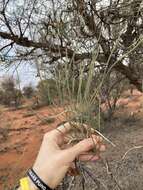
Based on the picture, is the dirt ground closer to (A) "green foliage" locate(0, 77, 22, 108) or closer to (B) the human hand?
(B) the human hand

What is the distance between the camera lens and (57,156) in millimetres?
2172

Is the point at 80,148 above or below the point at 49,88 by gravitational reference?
below

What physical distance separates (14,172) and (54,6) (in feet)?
12.0

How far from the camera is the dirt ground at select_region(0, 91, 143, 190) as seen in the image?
6.21m

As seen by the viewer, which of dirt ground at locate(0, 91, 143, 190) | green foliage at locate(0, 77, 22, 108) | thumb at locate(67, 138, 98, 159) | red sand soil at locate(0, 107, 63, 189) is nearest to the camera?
thumb at locate(67, 138, 98, 159)

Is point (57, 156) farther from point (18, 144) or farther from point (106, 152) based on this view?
point (18, 144)

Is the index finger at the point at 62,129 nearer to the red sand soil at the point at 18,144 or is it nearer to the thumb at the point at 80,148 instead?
the thumb at the point at 80,148

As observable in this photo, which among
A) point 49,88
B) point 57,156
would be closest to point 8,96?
point 49,88

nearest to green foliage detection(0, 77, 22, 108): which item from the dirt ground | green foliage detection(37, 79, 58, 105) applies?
the dirt ground

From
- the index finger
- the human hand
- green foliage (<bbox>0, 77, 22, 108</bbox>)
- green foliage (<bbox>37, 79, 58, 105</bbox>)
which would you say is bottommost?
green foliage (<bbox>0, 77, 22, 108</bbox>)

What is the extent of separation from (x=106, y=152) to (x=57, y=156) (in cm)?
319

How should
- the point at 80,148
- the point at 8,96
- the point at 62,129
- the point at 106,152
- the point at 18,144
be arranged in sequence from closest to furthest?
the point at 80,148 < the point at 62,129 < the point at 106,152 < the point at 18,144 < the point at 8,96

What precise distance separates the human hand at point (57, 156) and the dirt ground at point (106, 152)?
0.89 ft

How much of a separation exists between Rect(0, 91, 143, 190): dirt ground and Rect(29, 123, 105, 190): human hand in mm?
272
